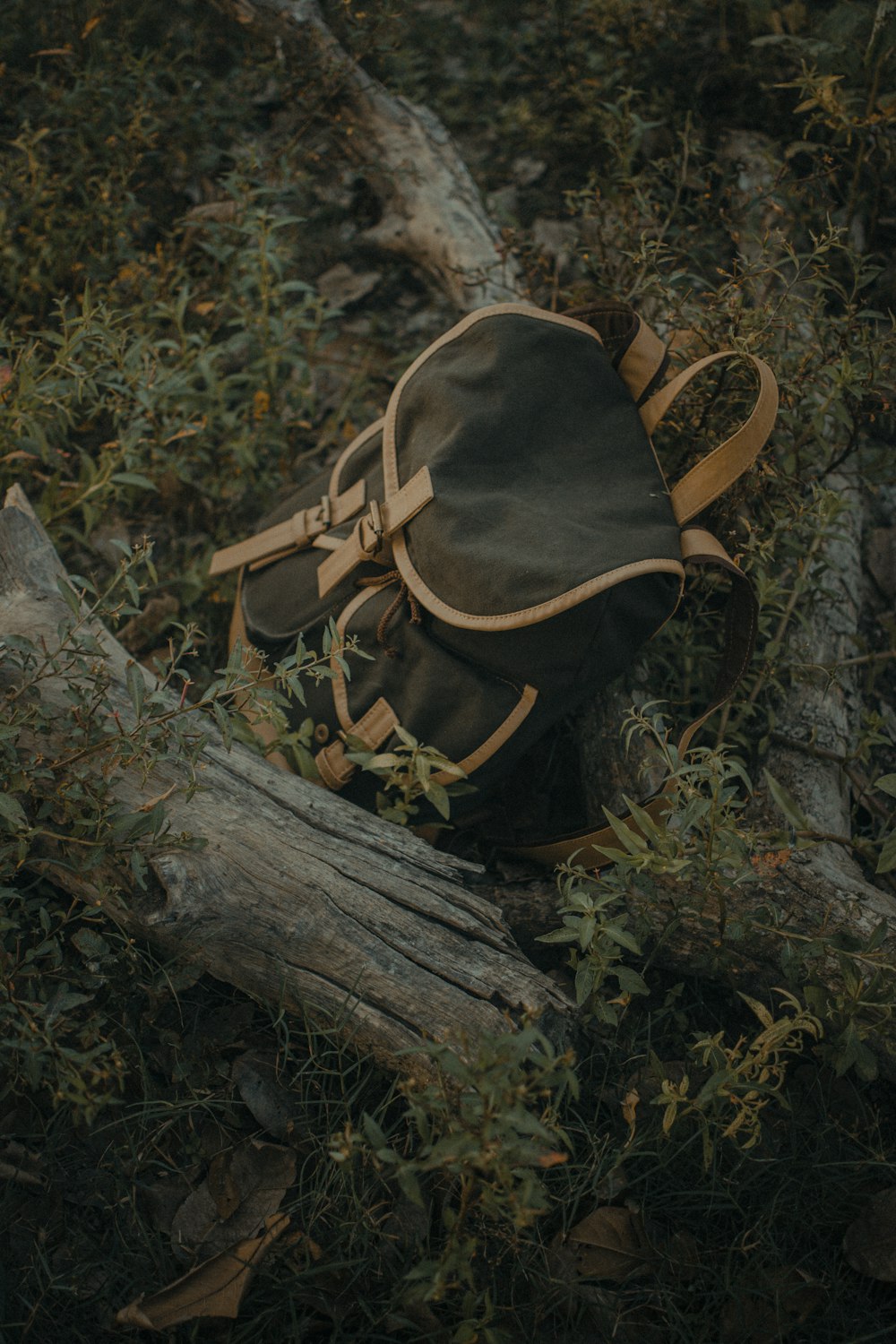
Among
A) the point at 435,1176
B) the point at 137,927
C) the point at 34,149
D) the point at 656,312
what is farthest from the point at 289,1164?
the point at 34,149

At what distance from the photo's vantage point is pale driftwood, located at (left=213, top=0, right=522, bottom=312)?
302 centimetres

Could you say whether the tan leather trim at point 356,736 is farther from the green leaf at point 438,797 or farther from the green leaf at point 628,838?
the green leaf at point 628,838

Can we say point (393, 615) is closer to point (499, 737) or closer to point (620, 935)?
point (499, 737)

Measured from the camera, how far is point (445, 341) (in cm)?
221

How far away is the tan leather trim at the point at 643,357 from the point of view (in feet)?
6.91

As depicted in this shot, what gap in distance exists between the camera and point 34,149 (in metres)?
3.06

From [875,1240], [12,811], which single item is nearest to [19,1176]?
[12,811]

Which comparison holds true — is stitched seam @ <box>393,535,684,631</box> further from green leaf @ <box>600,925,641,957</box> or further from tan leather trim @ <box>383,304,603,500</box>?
green leaf @ <box>600,925,641,957</box>

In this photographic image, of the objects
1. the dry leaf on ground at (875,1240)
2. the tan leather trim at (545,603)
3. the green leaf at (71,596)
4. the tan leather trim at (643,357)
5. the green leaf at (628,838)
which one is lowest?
the dry leaf on ground at (875,1240)

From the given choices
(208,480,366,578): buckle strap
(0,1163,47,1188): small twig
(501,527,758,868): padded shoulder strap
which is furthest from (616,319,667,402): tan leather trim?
(0,1163,47,1188): small twig

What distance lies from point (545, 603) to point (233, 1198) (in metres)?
1.20

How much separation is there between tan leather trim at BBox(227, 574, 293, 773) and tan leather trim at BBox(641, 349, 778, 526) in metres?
0.92

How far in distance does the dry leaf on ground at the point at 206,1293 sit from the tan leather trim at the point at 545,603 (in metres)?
1.13

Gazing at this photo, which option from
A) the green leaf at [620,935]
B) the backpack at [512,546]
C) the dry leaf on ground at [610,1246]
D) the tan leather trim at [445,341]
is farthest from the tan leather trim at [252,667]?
the dry leaf on ground at [610,1246]
